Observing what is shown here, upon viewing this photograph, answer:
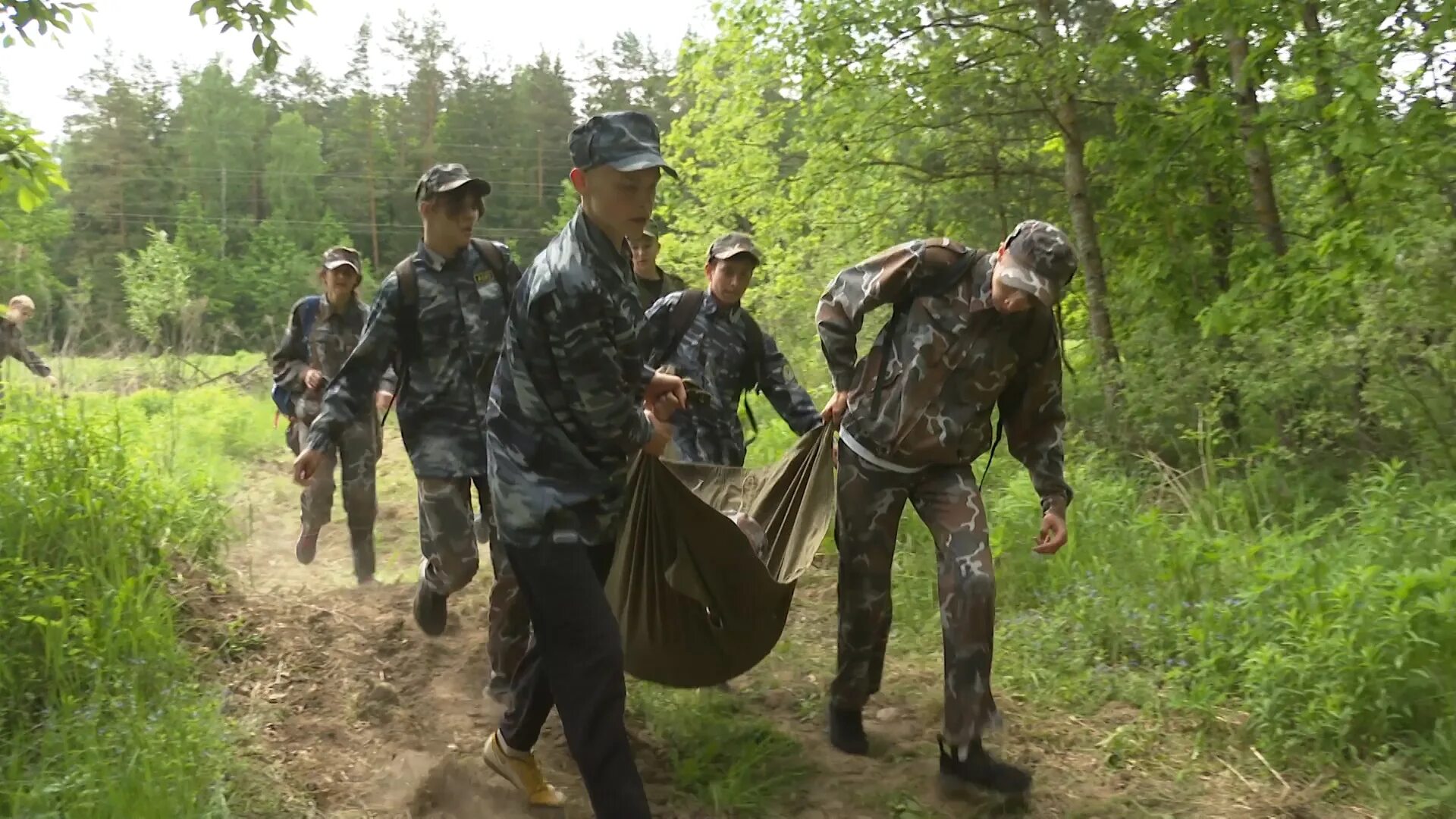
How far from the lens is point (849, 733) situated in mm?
3498

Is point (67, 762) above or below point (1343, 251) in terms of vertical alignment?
below

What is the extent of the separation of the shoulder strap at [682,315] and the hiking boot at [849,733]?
5.59 ft

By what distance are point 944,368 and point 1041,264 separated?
44 centimetres

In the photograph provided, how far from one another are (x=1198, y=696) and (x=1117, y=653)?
53 cm

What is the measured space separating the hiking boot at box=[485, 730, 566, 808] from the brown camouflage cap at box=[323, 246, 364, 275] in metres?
3.76

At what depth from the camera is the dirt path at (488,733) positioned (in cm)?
310

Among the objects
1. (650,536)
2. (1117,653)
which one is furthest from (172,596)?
(1117,653)

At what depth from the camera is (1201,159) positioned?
21.3 ft

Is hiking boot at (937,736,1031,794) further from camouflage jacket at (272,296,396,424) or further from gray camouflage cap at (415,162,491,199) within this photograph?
camouflage jacket at (272,296,396,424)

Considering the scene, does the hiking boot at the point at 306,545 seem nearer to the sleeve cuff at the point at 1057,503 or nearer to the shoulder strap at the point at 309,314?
the shoulder strap at the point at 309,314

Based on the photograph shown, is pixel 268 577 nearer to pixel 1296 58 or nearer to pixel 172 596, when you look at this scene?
pixel 172 596

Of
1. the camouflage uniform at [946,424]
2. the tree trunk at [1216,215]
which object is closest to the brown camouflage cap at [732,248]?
the camouflage uniform at [946,424]

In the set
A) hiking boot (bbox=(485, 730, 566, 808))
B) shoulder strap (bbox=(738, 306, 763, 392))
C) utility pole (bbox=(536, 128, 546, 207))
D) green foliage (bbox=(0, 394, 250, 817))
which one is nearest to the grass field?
green foliage (bbox=(0, 394, 250, 817))

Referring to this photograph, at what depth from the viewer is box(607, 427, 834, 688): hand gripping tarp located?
2939mm
